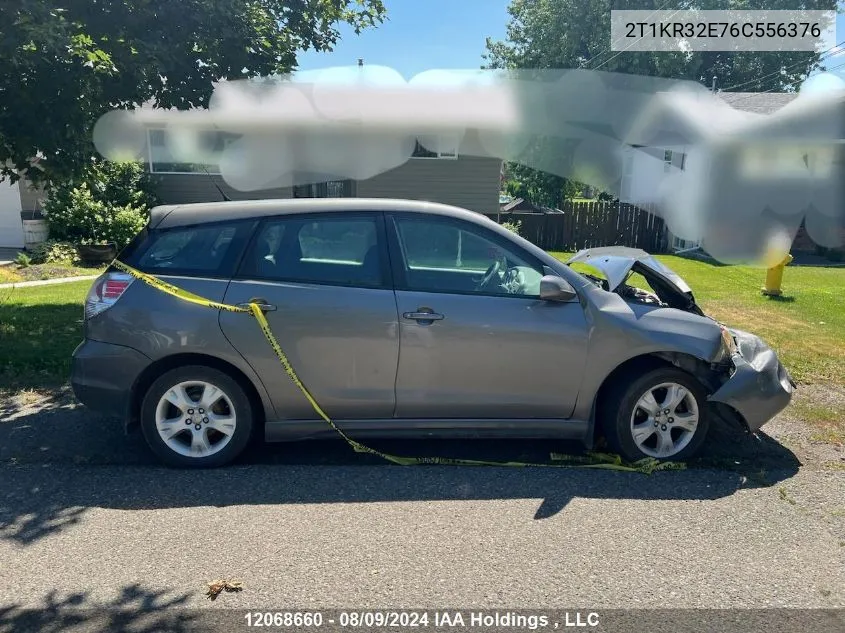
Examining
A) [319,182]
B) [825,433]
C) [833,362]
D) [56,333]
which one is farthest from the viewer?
[319,182]

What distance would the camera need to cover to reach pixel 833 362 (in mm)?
6766

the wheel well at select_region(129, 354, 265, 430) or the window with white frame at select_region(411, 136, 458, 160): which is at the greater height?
the window with white frame at select_region(411, 136, 458, 160)

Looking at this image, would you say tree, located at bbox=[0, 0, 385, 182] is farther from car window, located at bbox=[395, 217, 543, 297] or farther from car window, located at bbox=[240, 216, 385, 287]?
car window, located at bbox=[395, 217, 543, 297]

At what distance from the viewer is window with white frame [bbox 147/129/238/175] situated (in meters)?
11.8

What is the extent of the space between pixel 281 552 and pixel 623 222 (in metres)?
17.6

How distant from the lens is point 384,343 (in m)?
4.09

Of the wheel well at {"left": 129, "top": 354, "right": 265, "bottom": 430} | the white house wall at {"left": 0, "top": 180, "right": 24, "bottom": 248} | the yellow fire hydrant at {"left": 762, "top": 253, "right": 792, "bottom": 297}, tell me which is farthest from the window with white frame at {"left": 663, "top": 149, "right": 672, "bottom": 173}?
the white house wall at {"left": 0, "top": 180, "right": 24, "bottom": 248}

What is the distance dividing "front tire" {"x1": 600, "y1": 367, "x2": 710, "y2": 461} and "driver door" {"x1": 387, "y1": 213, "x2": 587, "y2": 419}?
31cm

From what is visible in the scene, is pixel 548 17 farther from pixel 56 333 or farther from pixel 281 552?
pixel 281 552

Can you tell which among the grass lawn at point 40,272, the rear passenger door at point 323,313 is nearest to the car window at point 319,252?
the rear passenger door at point 323,313

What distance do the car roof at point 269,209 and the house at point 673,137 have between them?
12.1 metres

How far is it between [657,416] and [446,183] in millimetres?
13699

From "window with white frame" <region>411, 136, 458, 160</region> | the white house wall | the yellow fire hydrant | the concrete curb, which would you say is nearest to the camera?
the yellow fire hydrant

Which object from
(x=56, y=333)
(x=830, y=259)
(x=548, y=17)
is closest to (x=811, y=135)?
(x=830, y=259)
